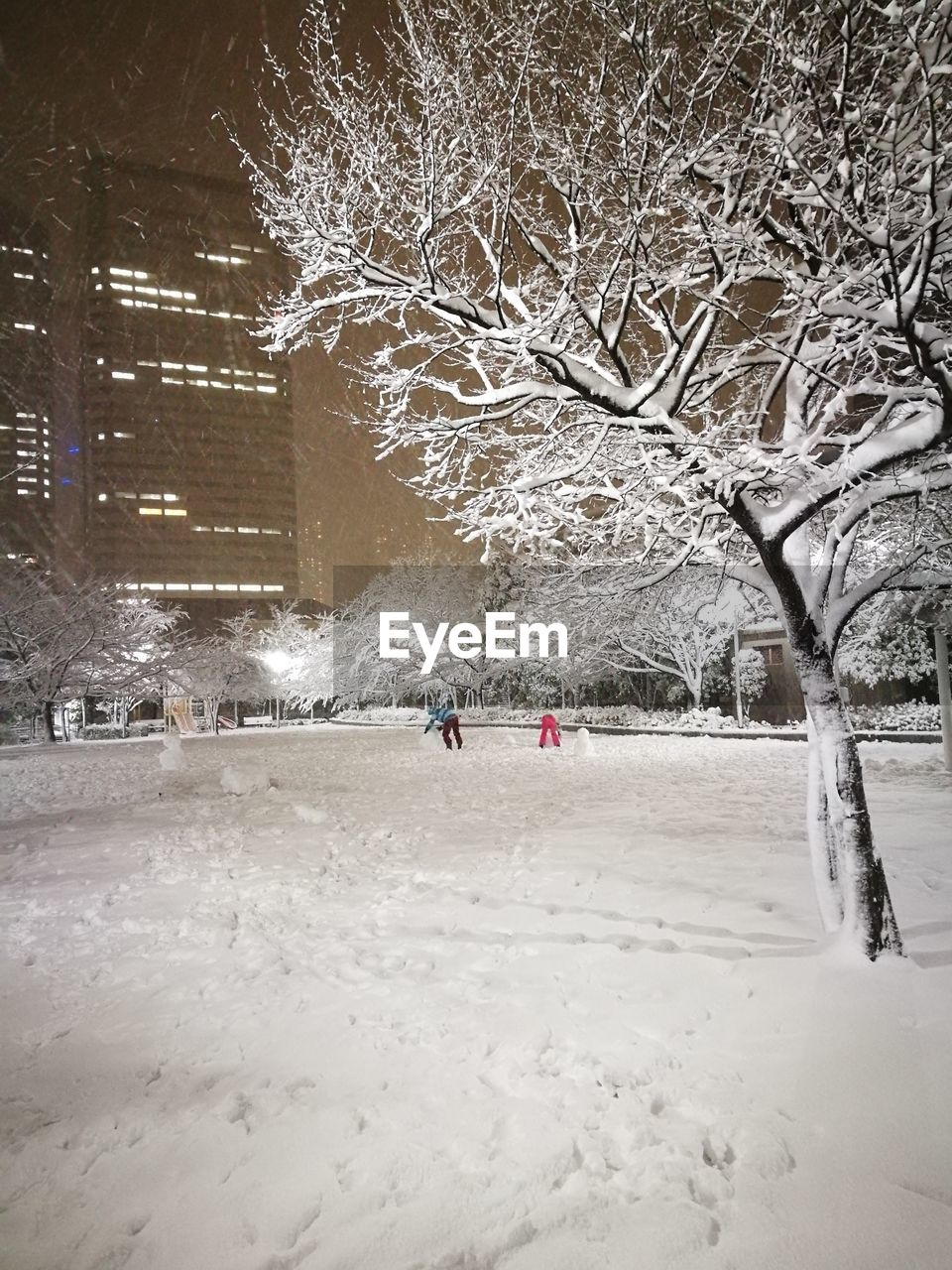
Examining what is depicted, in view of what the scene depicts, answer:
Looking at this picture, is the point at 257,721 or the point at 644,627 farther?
the point at 257,721

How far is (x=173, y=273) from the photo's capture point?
17900 cm

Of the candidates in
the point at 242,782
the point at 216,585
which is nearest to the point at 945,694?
the point at 242,782

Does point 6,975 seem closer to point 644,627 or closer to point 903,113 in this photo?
point 903,113

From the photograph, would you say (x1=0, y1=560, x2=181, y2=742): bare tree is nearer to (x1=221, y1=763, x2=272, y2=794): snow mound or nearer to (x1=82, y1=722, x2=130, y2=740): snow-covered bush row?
(x1=221, y1=763, x2=272, y2=794): snow mound

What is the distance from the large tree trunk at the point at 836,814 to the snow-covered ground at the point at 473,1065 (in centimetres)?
26

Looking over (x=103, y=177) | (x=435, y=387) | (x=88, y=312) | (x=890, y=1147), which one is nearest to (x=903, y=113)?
(x=435, y=387)

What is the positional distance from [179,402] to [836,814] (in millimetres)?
208166

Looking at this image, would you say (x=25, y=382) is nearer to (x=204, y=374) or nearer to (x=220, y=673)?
(x=204, y=374)

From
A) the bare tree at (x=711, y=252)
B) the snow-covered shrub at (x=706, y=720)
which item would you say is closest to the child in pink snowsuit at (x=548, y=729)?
the snow-covered shrub at (x=706, y=720)

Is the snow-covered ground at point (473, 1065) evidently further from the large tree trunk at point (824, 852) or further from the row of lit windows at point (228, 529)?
the row of lit windows at point (228, 529)

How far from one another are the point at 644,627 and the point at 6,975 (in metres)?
23.2

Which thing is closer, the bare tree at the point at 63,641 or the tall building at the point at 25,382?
the bare tree at the point at 63,641

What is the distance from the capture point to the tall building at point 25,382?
10762 cm

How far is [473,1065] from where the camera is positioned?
345 cm
